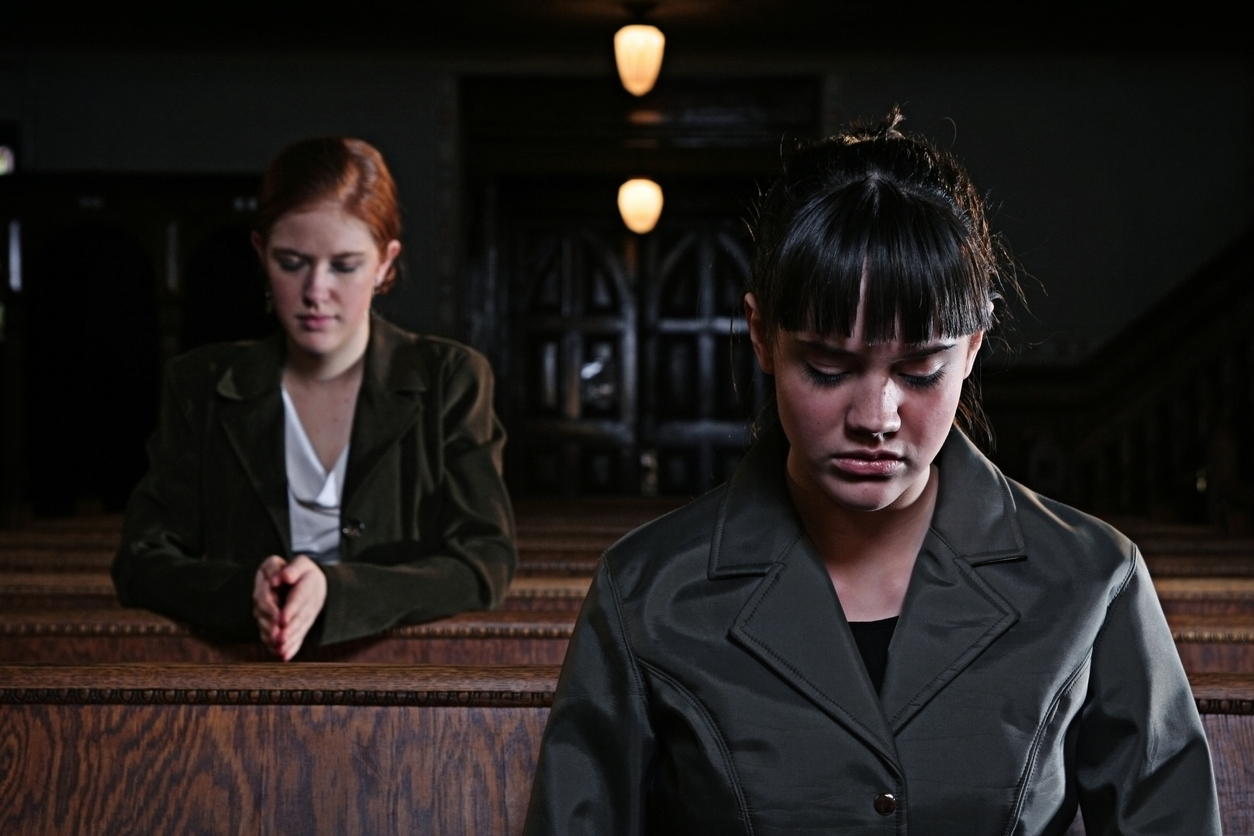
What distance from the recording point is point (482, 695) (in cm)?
163

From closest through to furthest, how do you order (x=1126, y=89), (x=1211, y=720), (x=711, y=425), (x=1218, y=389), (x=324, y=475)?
(x=1211, y=720)
(x=324, y=475)
(x=1218, y=389)
(x=1126, y=89)
(x=711, y=425)

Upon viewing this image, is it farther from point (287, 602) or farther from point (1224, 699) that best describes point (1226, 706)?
point (287, 602)

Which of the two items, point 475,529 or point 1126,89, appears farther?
point 1126,89

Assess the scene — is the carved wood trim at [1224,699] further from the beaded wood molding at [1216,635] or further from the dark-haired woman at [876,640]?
the beaded wood molding at [1216,635]

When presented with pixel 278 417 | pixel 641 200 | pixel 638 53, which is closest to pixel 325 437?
pixel 278 417

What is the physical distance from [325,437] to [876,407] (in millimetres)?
1399

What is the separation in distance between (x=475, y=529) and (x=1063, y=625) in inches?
48.9

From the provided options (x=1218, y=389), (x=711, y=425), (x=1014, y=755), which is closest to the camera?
(x=1014, y=755)

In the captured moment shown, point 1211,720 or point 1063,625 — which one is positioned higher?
point 1063,625

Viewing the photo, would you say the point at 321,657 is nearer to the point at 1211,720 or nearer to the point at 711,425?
the point at 1211,720

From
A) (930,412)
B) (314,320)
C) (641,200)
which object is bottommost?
(930,412)

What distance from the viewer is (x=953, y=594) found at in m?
1.24

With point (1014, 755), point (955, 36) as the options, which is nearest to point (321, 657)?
point (1014, 755)

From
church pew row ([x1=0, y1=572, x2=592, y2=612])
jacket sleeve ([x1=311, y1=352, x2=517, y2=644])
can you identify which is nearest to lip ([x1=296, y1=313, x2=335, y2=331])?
jacket sleeve ([x1=311, y1=352, x2=517, y2=644])
